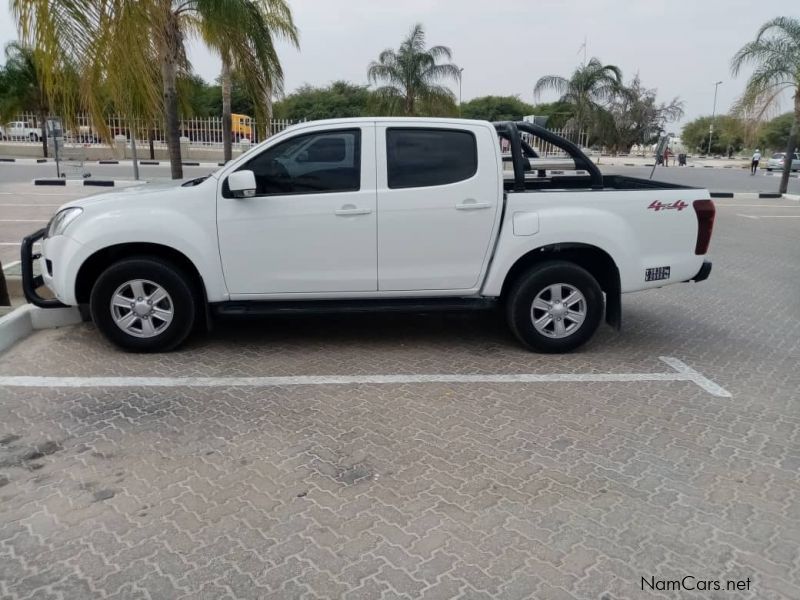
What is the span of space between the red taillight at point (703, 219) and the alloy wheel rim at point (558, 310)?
113cm

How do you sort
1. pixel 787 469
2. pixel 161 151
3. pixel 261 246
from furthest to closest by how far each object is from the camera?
pixel 161 151 → pixel 261 246 → pixel 787 469

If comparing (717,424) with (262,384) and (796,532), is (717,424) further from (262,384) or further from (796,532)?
(262,384)

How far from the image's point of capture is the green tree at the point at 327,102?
58.4 metres

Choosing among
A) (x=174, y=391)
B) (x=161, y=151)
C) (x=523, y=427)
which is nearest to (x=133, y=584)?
(x=174, y=391)

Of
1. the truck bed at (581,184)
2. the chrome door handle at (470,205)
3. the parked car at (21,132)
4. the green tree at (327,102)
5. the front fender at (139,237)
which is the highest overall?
the green tree at (327,102)

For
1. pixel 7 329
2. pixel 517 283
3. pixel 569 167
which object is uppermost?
pixel 569 167

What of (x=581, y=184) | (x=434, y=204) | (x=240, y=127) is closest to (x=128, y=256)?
(x=434, y=204)

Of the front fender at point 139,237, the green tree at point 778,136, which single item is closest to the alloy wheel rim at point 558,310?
the front fender at point 139,237

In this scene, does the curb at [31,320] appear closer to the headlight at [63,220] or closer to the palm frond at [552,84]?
the headlight at [63,220]

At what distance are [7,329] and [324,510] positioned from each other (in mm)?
3826

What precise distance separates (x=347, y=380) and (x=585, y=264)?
2364mm

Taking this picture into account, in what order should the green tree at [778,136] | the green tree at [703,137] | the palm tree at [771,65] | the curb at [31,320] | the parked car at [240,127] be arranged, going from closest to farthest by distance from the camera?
the curb at [31,320] < the palm tree at [771,65] < the parked car at [240,127] < the green tree at [778,136] < the green tree at [703,137]

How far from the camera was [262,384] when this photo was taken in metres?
4.98

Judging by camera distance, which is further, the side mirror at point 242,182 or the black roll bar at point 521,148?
the black roll bar at point 521,148
